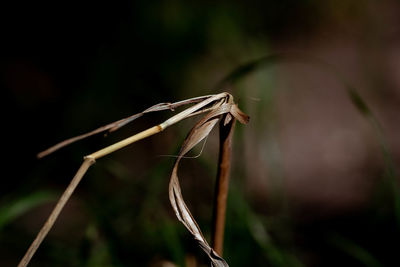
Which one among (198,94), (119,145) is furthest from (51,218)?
(198,94)

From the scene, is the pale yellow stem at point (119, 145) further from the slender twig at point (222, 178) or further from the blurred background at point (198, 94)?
the blurred background at point (198, 94)

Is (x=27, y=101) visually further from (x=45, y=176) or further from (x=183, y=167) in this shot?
(x=183, y=167)

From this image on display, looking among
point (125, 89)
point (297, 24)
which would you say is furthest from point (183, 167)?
point (297, 24)

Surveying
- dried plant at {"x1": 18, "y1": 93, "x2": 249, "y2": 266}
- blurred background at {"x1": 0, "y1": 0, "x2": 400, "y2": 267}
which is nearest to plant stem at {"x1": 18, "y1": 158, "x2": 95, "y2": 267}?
dried plant at {"x1": 18, "y1": 93, "x2": 249, "y2": 266}

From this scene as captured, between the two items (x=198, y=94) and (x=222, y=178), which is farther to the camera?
(x=198, y=94)

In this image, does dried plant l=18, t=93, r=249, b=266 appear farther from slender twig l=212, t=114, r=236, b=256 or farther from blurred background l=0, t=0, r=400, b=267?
blurred background l=0, t=0, r=400, b=267

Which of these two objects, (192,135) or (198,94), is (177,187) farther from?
(198,94)
